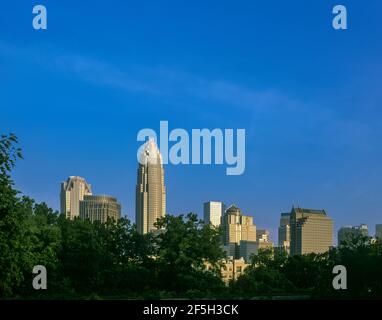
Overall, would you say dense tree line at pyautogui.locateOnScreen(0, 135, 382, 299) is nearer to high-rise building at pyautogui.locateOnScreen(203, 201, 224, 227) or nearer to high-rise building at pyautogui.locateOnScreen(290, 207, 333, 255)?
high-rise building at pyautogui.locateOnScreen(290, 207, 333, 255)

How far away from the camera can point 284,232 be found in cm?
872

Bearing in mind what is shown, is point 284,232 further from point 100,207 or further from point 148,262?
point 148,262

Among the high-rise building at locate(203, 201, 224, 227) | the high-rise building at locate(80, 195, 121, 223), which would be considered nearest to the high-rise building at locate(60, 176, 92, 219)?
the high-rise building at locate(80, 195, 121, 223)

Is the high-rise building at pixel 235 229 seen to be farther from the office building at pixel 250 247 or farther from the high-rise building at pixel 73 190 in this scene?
the high-rise building at pixel 73 190

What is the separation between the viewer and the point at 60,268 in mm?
10945

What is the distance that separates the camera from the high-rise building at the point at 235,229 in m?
8.38

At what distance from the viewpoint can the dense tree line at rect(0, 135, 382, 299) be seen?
882cm

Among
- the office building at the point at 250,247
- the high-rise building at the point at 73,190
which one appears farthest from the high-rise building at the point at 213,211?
the high-rise building at the point at 73,190

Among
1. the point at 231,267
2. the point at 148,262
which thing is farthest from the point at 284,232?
the point at 148,262

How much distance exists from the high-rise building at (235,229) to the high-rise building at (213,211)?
90mm

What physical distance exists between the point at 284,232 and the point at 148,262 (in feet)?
14.1
